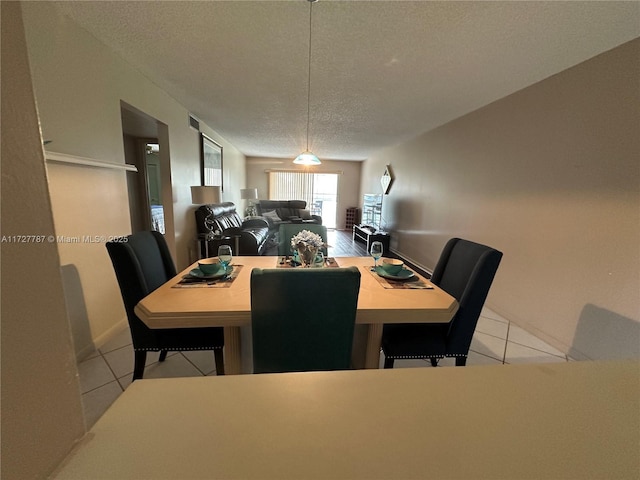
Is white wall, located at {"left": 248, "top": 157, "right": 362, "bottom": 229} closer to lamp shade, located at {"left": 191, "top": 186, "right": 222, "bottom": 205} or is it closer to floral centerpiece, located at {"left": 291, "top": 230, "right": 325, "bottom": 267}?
lamp shade, located at {"left": 191, "top": 186, "right": 222, "bottom": 205}

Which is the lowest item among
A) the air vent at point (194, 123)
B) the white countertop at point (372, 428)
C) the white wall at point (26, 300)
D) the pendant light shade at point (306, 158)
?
the white countertop at point (372, 428)

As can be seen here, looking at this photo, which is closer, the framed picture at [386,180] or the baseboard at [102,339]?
the baseboard at [102,339]

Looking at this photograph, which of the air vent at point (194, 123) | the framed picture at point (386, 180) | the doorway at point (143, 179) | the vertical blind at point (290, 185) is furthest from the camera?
the vertical blind at point (290, 185)

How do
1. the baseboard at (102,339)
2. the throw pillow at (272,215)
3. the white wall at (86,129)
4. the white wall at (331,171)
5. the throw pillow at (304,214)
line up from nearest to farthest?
1. the white wall at (86,129)
2. the baseboard at (102,339)
3. the throw pillow at (272,215)
4. the throw pillow at (304,214)
5. the white wall at (331,171)

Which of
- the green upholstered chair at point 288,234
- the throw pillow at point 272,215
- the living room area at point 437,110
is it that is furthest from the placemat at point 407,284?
the throw pillow at point 272,215

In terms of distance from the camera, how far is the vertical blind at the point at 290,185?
8.48 metres

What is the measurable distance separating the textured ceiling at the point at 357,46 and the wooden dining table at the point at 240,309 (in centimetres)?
163

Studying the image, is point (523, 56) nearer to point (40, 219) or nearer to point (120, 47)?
point (40, 219)

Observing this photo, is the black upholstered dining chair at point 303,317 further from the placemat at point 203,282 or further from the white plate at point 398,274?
the white plate at point 398,274

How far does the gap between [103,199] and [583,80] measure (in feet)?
12.6

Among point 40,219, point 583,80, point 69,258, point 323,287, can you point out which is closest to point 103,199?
point 69,258

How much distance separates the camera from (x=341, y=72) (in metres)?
2.32

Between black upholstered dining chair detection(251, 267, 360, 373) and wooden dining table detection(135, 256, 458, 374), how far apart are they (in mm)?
145

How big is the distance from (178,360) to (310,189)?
285 inches
